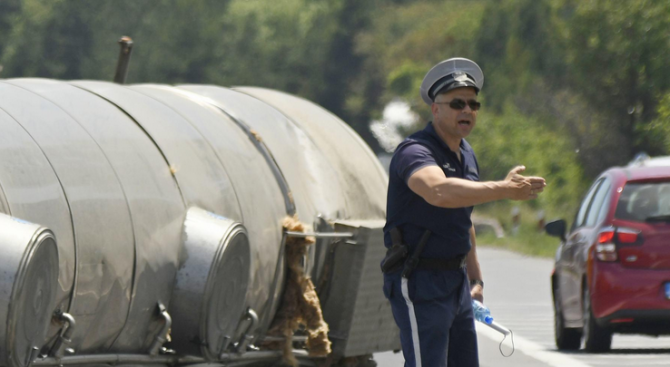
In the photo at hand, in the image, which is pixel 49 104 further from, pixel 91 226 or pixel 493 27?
pixel 493 27

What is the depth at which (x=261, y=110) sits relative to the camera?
1031cm

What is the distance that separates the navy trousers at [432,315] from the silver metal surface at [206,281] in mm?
1728

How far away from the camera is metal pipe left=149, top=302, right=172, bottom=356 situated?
7.93 m

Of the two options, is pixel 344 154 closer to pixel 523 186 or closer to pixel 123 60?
pixel 123 60

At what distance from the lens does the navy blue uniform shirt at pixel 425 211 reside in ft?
20.7

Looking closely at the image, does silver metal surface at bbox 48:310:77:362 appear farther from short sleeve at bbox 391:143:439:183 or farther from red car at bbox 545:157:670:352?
red car at bbox 545:157:670:352

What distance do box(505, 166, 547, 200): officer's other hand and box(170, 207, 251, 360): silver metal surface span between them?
2.41 metres

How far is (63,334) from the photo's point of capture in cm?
705

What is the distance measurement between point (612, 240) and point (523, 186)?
22.5 ft

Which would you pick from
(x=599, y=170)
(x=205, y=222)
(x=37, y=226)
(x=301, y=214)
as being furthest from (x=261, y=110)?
(x=599, y=170)

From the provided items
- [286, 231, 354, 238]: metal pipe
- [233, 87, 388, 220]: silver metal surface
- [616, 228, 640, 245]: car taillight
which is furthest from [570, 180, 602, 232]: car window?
[286, 231, 354, 238]: metal pipe

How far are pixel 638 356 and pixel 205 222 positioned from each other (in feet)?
18.9

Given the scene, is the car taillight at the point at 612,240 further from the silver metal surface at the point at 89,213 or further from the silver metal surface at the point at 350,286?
the silver metal surface at the point at 89,213

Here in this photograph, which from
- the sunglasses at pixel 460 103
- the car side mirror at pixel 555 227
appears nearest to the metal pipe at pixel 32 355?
the sunglasses at pixel 460 103
